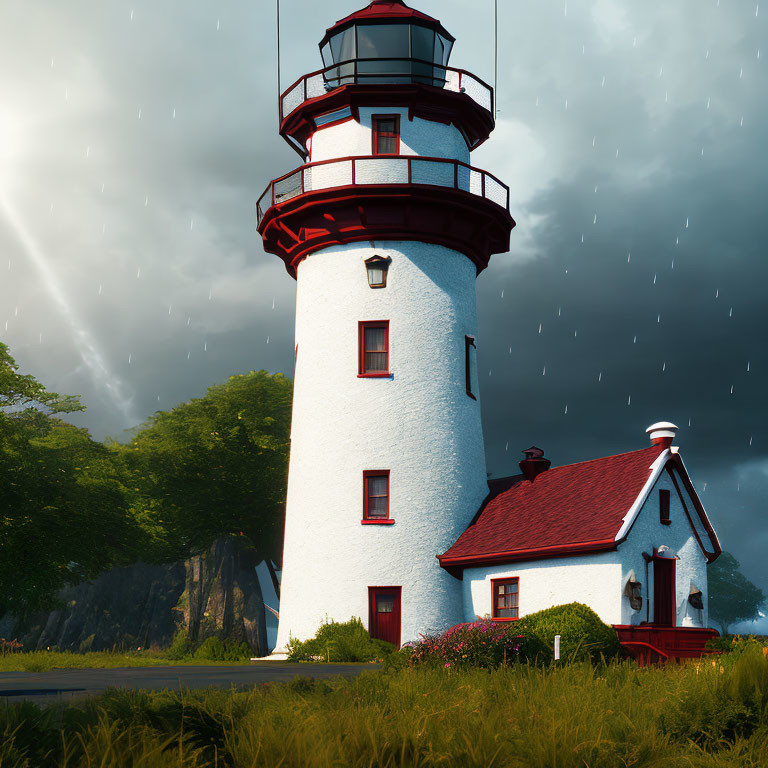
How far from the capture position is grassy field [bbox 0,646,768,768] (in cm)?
779

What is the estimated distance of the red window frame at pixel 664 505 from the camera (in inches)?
985

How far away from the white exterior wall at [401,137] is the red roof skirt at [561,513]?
11525 millimetres

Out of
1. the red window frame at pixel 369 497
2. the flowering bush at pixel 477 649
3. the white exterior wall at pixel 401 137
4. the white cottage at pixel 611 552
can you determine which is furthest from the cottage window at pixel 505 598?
the white exterior wall at pixel 401 137

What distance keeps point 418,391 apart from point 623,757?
2056 cm

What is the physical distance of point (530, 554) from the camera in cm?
2517

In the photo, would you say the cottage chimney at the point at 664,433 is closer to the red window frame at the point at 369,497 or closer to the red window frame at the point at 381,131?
the red window frame at the point at 369,497

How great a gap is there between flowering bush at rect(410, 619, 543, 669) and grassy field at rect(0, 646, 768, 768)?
4.79m

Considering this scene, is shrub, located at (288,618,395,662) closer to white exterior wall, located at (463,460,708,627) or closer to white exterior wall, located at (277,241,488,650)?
white exterior wall, located at (277,241,488,650)

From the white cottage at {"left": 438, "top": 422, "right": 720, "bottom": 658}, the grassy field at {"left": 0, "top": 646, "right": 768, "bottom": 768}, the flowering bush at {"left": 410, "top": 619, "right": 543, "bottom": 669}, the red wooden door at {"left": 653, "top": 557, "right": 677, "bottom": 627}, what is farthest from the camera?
the red wooden door at {"left": 653, "top": 557, "right": 677, "bottom": 627}

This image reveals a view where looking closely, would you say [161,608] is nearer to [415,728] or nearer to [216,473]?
[216,473]

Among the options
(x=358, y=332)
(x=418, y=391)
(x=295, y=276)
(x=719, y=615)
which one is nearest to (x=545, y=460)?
(x=418, y=391)

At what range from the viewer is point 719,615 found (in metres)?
116

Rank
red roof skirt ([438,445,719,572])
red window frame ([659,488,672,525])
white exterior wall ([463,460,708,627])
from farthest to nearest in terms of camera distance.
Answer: red window frame ([659,488,672,525]) → red roof skirt ([438,445,719,572]) → white exterior wall ([463,460,708,627])

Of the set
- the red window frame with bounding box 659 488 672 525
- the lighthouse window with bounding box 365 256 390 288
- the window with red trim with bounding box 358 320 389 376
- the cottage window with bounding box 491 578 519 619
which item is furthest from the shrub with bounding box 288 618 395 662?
the lighthouse window with bounding box 365 256 390 288
